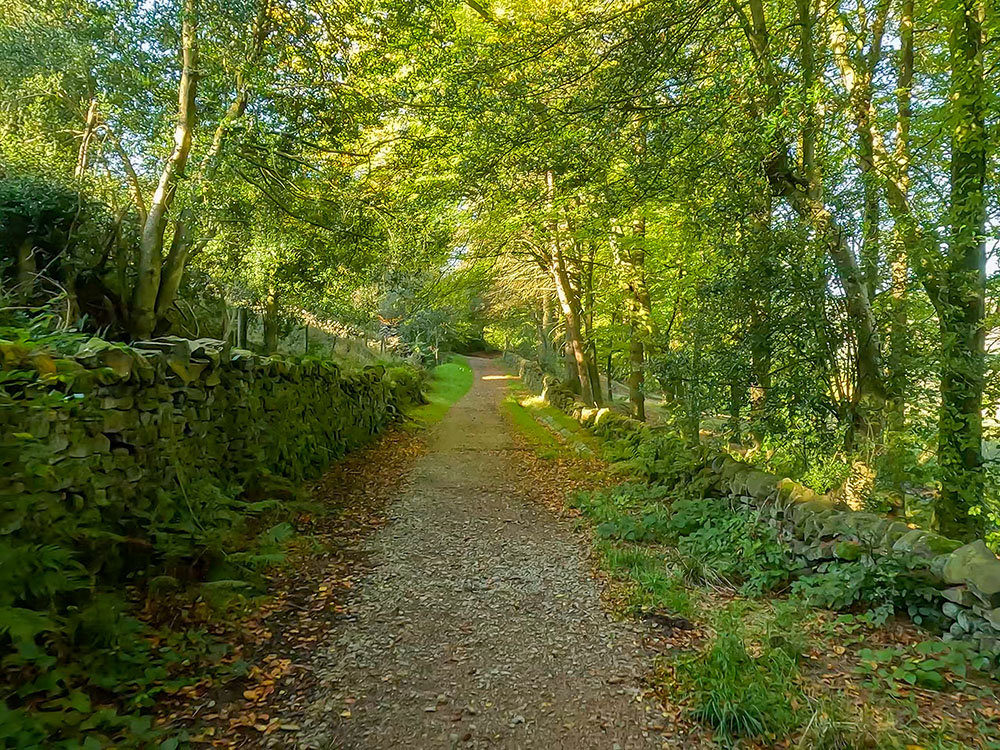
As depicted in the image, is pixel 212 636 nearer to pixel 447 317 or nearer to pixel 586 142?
pixel 586 142

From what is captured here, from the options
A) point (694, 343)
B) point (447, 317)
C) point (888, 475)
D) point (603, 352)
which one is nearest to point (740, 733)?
point (888, 475)

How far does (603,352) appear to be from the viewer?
14961mm

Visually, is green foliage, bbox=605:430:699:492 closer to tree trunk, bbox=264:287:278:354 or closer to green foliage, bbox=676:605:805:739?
green foliage, bbox=676:605:805:739

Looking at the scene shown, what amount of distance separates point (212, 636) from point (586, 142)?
6802 millimetres

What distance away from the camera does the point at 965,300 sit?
4.76 metres

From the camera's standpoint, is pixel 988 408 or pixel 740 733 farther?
pixel 988 408

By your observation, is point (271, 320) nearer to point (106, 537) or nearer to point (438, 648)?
point (106, 537)

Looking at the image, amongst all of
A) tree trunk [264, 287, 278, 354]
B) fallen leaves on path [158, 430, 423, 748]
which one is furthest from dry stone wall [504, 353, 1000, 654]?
tree trunk [264, 287, 278, 354]

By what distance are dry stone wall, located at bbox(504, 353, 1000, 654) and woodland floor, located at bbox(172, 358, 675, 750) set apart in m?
1.85

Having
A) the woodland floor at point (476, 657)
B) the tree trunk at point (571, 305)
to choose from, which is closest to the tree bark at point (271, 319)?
the woodland floor at point (476, 657)

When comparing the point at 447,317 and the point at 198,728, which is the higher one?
the point at 447,317

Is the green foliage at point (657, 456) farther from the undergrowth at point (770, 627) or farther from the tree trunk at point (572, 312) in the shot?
the tree trunk at point (572, 312)

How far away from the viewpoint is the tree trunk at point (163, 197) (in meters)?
6.57

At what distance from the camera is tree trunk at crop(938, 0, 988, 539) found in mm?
4477
